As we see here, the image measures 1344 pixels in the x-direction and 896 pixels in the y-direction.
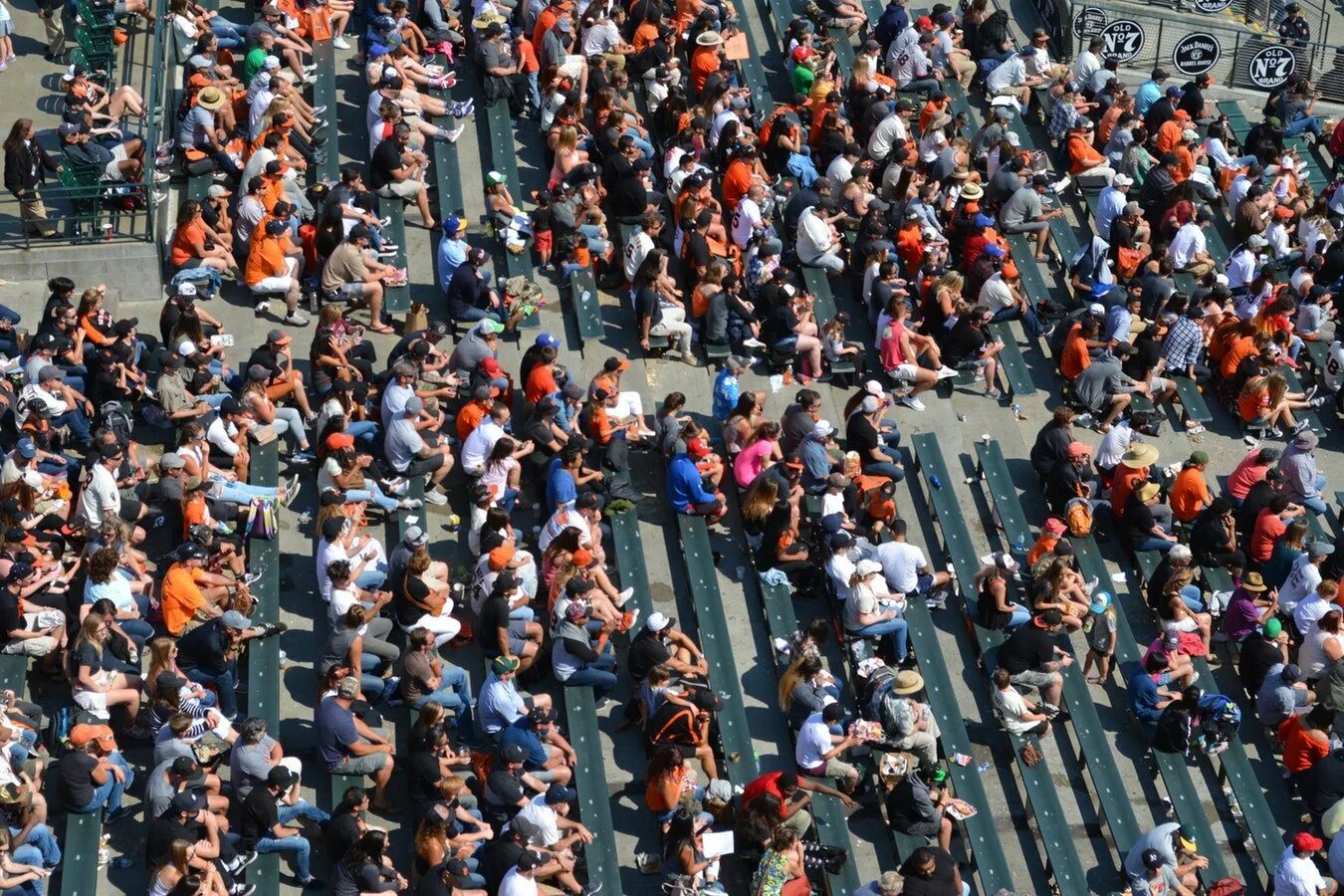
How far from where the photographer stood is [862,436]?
22719mm

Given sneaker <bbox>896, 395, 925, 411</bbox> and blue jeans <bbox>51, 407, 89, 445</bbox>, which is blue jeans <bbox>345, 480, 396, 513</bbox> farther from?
sneaker <bbox>896, 395, 925, 411</bbox>

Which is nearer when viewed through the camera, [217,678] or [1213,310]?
[217,678]

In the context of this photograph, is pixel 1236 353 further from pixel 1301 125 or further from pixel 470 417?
pixel 470 417

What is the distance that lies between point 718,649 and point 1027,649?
3128 mm

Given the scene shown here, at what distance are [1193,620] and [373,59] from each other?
1321 cm

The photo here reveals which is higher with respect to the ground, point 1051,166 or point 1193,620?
point 1051,166

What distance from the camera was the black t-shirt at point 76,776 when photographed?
18.0 m

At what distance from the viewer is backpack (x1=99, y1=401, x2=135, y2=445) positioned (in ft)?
70.8

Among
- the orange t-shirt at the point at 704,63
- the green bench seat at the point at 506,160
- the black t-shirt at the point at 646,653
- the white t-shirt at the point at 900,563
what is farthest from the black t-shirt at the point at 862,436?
the orange t-shirt at the point at 704,63

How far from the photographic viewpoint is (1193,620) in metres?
21.3

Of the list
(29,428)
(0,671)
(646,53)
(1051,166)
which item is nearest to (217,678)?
(0,671)

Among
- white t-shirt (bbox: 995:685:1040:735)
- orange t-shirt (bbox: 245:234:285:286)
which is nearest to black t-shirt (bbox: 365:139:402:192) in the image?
orange t-shirt (bbox: 245:234:285:286)

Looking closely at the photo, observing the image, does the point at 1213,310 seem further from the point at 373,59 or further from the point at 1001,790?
the point at 373,59

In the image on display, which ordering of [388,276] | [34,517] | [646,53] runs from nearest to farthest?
1. [34,517]
2. [388,276]
3. [646,53]
